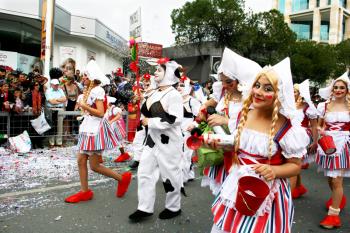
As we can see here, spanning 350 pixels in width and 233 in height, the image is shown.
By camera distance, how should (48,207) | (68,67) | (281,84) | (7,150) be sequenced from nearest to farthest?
(281,84), (48,207), (7,150), (68,67)

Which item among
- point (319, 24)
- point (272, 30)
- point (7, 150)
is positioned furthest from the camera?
point (319, 24)

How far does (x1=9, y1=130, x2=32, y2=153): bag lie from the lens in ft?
25.7

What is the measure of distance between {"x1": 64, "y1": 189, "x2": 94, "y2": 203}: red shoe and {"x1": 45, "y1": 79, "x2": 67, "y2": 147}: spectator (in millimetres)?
4187

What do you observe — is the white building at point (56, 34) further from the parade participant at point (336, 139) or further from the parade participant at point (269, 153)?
the parade participant at point (269, 153)

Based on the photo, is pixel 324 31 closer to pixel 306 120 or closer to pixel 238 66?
pixel 306 120

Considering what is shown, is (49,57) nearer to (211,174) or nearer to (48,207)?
(48,207)

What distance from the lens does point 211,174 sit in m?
3.19

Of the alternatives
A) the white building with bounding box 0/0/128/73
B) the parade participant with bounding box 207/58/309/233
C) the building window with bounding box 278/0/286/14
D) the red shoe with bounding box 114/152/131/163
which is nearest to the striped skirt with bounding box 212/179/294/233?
the parade participant with bounding box 207/58/309/233

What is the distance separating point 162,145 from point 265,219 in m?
2.02

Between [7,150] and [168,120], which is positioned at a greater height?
[168,120]

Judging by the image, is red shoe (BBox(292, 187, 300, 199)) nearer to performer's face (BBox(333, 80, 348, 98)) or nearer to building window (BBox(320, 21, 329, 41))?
performer's face (BBox(333, 80, 348, 98))

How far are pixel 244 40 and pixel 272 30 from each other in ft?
14.3

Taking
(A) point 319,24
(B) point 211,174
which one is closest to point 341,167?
(B) point 211,174

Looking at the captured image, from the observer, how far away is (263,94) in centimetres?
246
